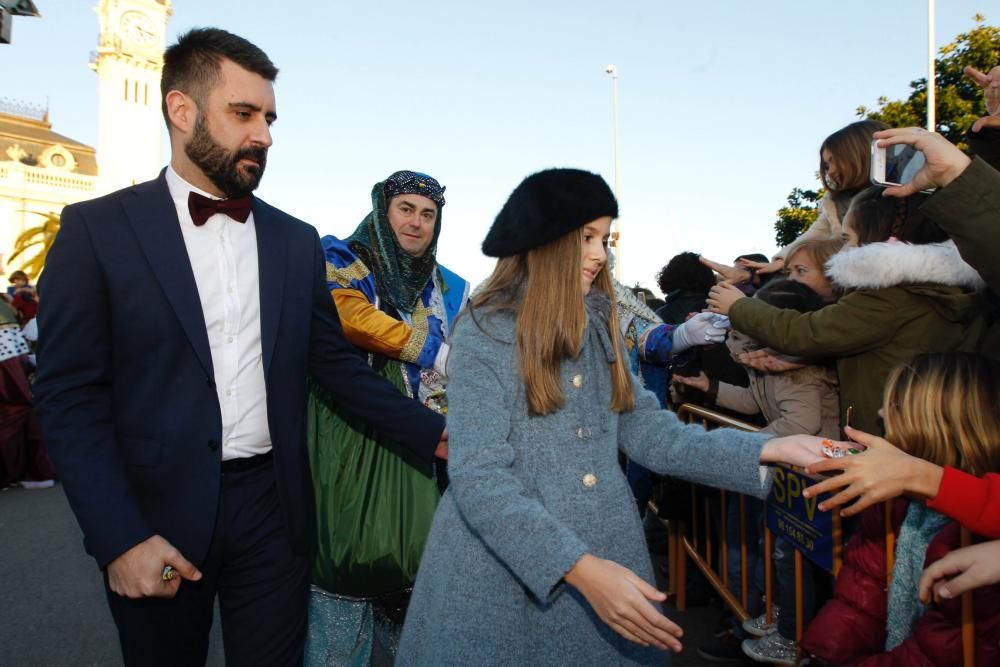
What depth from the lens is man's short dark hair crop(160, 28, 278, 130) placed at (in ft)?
7.21

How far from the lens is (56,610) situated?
182 inches

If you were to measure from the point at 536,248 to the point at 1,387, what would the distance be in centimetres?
873

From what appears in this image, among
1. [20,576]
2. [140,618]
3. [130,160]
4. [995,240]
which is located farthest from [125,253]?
[130,160]

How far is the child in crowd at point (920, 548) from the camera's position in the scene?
6.21 ft

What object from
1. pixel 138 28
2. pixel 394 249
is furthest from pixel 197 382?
pixel 138 28

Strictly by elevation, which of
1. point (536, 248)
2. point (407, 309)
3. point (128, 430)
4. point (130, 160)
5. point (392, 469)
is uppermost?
point (130, 160)

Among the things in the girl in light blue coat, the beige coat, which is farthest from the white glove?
the girl in light blue coat

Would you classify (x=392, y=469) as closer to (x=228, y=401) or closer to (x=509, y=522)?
(x=228, y=401)

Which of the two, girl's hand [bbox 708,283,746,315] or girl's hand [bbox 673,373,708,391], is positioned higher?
girl's hand [bbox 708,283,746,315]

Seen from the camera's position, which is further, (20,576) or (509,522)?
(20,576)

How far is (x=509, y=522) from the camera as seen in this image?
164cm

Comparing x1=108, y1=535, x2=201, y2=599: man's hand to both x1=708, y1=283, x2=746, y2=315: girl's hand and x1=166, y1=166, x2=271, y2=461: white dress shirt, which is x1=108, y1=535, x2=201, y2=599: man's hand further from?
x1=708, y1=283, x2=746, y2=315: girl's hand

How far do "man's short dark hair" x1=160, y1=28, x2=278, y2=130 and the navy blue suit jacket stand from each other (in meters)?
0.30

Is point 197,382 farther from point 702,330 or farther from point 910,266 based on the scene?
point 702,330
